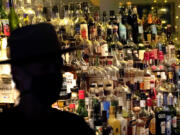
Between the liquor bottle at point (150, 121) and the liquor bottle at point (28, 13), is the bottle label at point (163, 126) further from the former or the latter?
the liquor bottle at point (28, 13)

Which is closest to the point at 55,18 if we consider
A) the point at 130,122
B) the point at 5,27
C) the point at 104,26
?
the point at 5,27

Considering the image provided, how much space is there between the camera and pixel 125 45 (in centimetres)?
313

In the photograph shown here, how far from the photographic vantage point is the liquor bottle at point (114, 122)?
8.46 ft

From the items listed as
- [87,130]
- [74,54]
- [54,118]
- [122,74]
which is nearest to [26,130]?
[54,118]

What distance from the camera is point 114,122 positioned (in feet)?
8.51

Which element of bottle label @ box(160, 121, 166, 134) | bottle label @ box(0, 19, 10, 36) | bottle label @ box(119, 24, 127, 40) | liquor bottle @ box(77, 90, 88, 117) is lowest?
bottle label @ box(160, 121, 166, 134)

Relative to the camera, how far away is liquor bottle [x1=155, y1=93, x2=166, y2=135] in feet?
10.1

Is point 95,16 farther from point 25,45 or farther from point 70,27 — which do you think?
point 25,45

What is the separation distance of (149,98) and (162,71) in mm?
417

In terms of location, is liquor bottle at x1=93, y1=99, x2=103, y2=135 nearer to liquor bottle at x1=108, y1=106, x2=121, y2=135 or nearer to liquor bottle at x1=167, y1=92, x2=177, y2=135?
liquor bottle at x1=108, y1=106, x2=121, y2=135

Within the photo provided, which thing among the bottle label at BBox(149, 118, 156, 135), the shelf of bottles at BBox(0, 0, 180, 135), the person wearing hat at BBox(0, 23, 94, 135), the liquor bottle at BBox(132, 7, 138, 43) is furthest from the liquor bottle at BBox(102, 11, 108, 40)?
the person wearing hat at BBox(0, 23, 94, 135)

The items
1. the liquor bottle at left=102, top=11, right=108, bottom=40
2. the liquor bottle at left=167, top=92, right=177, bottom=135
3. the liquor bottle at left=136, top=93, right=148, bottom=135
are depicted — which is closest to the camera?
the liquor bottle at left=136, top=93, right=148, bottom=135

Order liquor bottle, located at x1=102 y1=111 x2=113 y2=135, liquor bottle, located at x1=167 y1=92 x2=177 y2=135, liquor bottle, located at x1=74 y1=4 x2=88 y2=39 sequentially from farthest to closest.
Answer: liquor bottle, located at x1=167 y1=92 x2=177 y2=135 → liquor bottle, located at x1=74 y1=4 x2=88 y2=39 → liquor bottle, located at x1=102 y1=111 x2=113 y2=135

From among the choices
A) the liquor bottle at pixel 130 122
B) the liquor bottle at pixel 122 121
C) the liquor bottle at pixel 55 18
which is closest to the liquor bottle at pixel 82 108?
the liquor bottle at pixel 122 121
